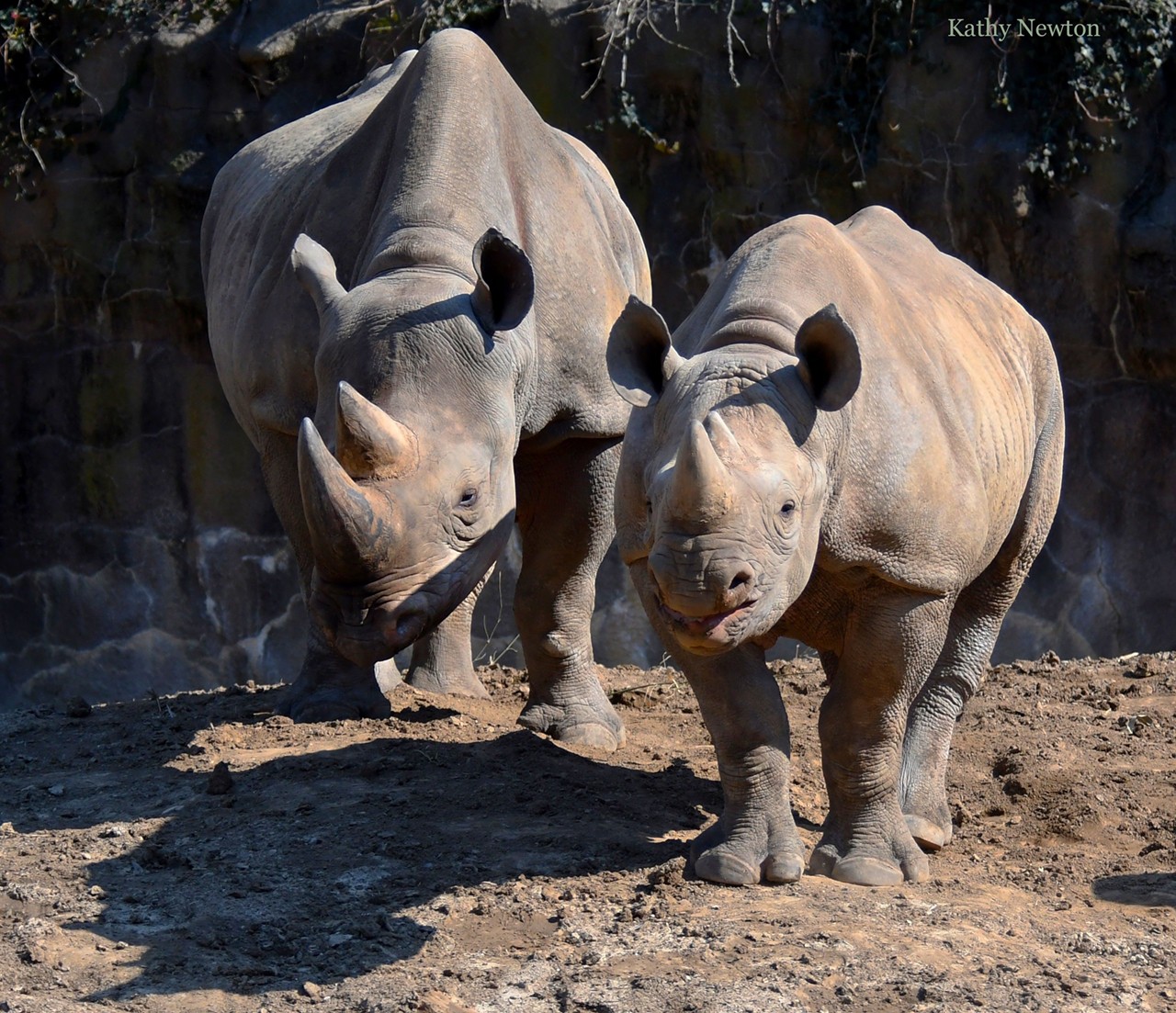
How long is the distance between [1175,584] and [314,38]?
6434mm

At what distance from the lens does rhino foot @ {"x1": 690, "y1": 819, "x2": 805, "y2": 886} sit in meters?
5.05

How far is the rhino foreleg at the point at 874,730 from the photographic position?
5082mm

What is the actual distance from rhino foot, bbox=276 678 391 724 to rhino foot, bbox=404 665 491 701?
790mm

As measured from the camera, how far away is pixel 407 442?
218 inches

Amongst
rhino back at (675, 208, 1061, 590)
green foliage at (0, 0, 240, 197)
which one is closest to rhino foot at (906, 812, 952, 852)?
rhino back at (675, 208, 1061, 590)

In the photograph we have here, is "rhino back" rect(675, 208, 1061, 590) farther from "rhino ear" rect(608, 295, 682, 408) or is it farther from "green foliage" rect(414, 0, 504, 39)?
"green foliage" rect(414, 0, 504, 39)

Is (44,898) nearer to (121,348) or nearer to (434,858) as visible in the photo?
(434,858)

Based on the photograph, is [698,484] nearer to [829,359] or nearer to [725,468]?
[725,468]

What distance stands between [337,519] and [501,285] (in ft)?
3.76

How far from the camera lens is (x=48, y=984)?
4367 mm

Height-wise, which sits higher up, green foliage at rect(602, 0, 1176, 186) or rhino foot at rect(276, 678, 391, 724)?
green foliage at rect(602, 0, 1176, 186)

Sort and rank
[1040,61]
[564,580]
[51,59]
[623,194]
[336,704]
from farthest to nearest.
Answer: [51,59], [623,194], [1040,61], [564,580], [336,704]

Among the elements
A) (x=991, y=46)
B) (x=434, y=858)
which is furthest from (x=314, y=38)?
(x=434, y=858)

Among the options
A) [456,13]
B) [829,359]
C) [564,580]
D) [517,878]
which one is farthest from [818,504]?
[456,13]
